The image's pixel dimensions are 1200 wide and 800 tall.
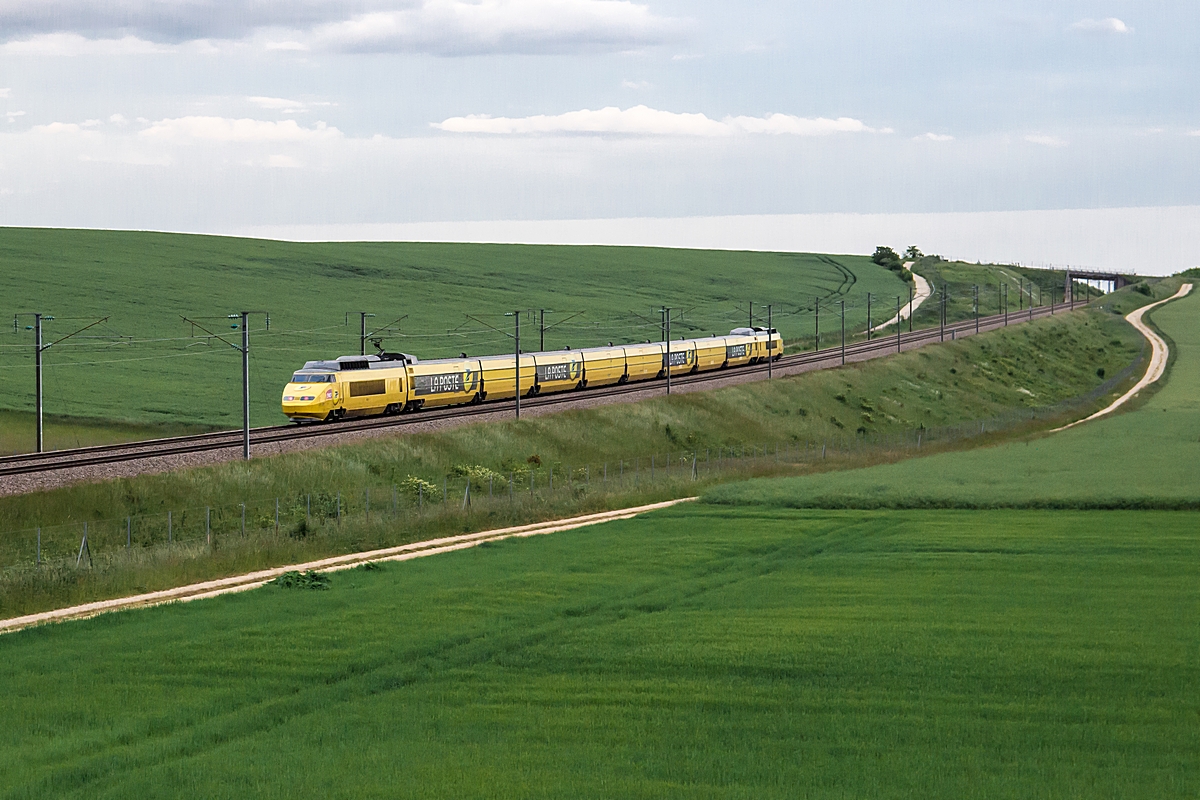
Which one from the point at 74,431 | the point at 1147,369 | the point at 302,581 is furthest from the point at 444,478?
the point at 1147,369

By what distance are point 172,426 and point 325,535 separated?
116ft

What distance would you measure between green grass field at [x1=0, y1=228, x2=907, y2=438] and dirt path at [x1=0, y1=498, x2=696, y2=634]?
32994 millimetres

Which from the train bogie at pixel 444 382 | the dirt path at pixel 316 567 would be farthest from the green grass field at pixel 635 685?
the train bogie at pixel 444 382

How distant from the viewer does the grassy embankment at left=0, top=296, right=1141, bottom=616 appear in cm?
4791

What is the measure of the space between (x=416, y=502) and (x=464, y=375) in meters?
23.7

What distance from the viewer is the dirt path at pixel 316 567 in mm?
39406

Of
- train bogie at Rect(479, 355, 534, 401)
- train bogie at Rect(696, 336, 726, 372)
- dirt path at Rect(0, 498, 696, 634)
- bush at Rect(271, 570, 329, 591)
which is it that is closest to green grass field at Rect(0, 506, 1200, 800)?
bush at Rect(271, 570, 329, 591)

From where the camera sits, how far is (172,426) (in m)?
84.8

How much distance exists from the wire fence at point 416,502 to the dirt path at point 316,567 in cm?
199

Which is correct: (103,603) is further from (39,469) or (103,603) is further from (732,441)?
(732,441)

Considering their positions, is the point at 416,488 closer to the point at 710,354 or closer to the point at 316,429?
the point at 316,429

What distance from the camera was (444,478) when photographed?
69.2 m

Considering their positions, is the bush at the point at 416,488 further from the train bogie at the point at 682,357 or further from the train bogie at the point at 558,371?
the train bogie at the point at 682,357

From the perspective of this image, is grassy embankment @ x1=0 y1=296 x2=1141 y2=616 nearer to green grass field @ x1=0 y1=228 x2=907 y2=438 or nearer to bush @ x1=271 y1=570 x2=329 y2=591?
bush @ x1=271 y1=570 x2=329 y2=591
